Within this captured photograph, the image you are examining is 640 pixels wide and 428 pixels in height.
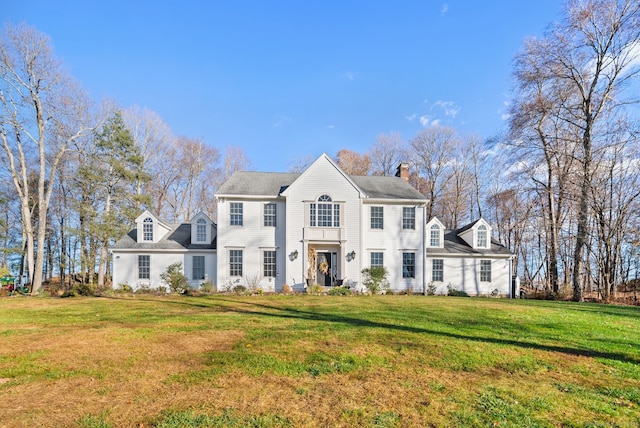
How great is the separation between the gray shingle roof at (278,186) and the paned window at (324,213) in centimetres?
239

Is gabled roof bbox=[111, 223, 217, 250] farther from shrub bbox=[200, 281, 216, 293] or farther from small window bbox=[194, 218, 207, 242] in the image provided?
shrub bbox=[200, 281, 216, 293]

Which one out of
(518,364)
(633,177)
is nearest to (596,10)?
(633,177)

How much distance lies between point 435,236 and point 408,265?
124 inches

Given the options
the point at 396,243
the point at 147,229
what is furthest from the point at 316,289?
the point at 147,229

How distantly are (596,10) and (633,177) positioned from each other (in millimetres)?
10391

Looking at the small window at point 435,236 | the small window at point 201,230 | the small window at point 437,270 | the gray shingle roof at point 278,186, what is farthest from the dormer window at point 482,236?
the small window at point 201,230

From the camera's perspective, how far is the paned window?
1848 cm

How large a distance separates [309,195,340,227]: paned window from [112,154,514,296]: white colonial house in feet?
0.20

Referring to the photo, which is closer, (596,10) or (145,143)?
(596,10)

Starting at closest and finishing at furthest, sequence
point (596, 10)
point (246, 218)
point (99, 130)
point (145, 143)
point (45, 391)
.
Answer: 1. point (45, 391)
2. point (596, 10)
3. point (246, 218)
4. point (99, 130)
5. point (145, 143)

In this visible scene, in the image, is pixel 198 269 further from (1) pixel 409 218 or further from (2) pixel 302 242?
(1) pixel 409 218

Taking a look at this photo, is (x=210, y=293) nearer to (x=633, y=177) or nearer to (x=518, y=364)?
(x=518, y=364)

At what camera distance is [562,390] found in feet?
14.0

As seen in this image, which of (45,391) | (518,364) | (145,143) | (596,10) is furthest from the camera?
(145,143)
